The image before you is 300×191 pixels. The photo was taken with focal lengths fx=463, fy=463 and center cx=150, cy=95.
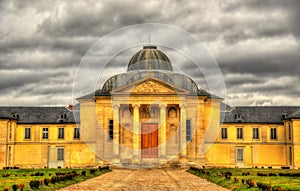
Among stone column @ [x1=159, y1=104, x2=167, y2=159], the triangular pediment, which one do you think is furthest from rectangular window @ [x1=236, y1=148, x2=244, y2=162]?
the triangular pediment

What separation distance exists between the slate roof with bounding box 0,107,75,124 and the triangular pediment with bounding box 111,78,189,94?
33.3ft

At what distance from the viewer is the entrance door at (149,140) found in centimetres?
5594

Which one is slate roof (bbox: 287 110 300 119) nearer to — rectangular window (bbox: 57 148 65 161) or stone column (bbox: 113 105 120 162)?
stone column (bbox: 113 105 120 162)

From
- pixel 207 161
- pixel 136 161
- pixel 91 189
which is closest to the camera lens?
pixel 91 189

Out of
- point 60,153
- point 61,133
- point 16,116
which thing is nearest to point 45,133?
point 61,133

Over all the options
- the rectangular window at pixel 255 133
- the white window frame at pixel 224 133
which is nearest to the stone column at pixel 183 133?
the white window frame at pixel 224 133

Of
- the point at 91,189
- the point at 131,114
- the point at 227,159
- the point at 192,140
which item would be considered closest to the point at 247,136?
the point at 227,159

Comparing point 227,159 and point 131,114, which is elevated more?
point 131,114

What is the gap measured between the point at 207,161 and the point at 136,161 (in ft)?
34.1

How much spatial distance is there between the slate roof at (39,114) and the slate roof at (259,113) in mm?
21215

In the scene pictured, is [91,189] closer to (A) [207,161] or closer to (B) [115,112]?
(B) [115,112]

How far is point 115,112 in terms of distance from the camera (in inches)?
2173

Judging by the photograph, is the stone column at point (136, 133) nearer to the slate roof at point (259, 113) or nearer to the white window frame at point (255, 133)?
the slate roof at point (259, 113)

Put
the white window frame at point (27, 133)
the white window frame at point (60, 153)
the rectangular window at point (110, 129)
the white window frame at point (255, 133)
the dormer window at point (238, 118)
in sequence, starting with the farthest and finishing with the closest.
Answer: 1. the dormer window at point (238, 118)
2. the white window frame at point (255, 133)
3. the white window frame at point (27, 133)
4. the white window frame at point (60, 153)
5. the rectangular window at point (110, 129)
